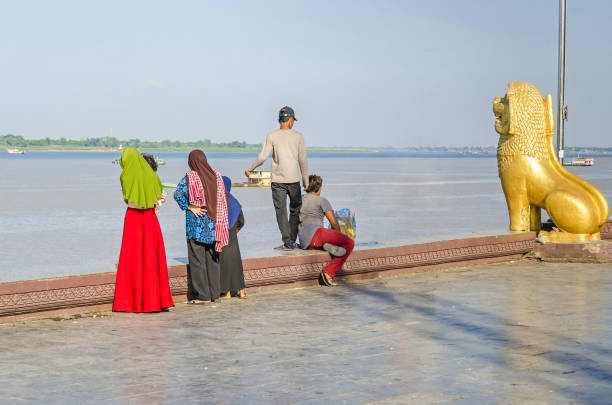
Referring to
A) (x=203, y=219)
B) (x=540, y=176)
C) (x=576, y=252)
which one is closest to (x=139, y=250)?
(x=203, y=219)

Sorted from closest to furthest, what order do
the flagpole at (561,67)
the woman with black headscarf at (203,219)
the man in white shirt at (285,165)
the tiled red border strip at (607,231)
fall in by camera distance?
the woman with black headscarf at (203,219)
the man in white shirt at (285,165)
the tiled red border strip at (607,231)
the flagpole at (561,67)

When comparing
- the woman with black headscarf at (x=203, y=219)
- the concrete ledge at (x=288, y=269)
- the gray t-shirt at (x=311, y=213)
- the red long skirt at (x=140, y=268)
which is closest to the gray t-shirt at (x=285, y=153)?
the gray t-shirt at (x=311, y=213)

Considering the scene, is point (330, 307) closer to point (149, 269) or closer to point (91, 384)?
point (149, 269)

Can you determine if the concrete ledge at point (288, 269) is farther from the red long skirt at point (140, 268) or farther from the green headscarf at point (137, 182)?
the green headscarf at point (137, 182)

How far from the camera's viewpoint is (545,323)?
7.87 m

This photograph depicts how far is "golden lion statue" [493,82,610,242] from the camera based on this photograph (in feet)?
40.4

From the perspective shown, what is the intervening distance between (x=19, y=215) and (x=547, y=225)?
18170 millimetres

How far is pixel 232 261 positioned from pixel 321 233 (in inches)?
56.8

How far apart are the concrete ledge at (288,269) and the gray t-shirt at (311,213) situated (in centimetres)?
33

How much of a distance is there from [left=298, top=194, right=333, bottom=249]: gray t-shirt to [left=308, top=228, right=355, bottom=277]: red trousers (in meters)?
0.07

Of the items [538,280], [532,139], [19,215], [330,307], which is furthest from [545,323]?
[19,215]

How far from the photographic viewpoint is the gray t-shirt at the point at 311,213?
10.3 m

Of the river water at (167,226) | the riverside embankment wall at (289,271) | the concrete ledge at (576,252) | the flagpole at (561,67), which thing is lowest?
the river water at (167,226)

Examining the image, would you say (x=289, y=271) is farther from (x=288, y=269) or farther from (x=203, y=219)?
(x=203, y=219)
